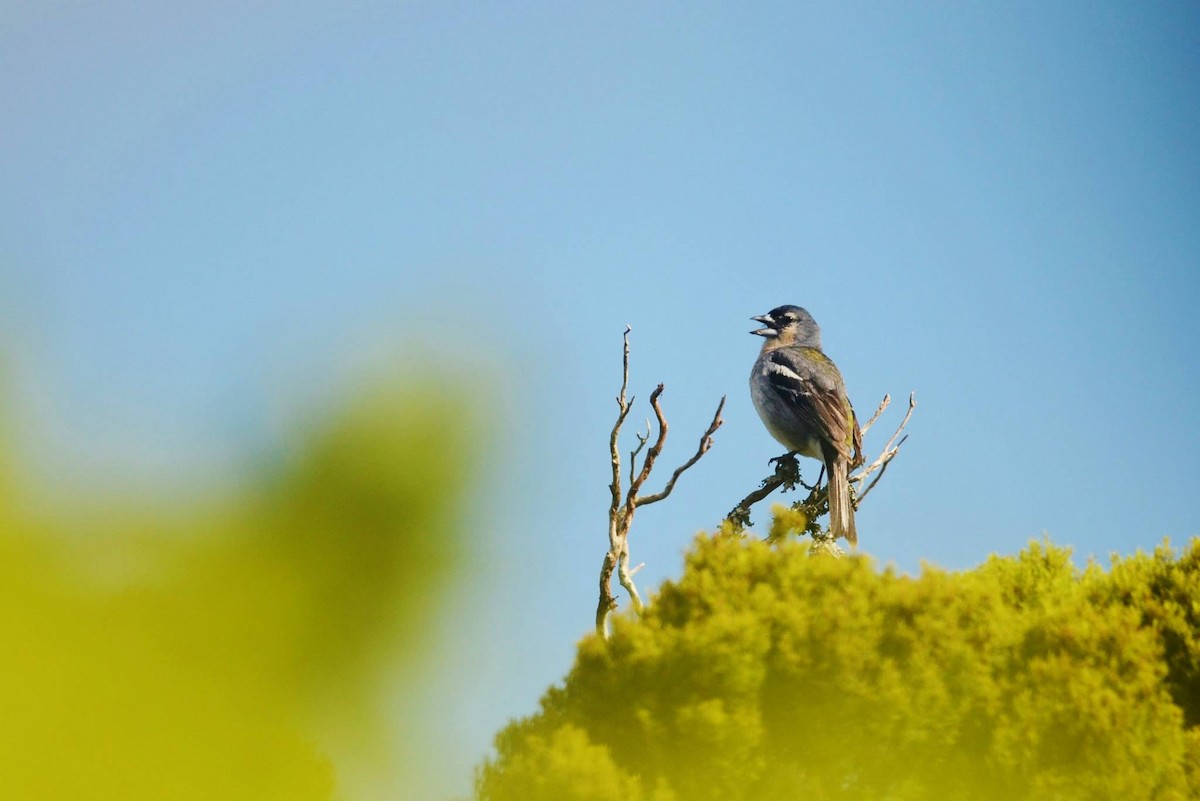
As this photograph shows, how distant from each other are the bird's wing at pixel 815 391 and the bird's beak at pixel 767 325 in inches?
27.3

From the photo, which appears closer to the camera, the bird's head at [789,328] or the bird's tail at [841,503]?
the bird's tail at [841,503]

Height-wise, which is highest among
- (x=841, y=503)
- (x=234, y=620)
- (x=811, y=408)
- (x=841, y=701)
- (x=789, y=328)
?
(x=789, y=328)

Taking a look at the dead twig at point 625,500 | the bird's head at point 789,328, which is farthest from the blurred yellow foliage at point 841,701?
the bird's head at point 789,328

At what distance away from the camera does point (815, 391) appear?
12.3 metres

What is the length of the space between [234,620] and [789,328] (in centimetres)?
1034

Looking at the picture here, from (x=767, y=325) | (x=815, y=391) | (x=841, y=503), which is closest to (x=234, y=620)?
(x=841, y=503)

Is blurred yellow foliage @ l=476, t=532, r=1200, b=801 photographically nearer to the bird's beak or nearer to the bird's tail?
the bird's tail

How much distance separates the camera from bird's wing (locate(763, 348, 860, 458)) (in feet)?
38.4

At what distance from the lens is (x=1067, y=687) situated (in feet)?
25.6

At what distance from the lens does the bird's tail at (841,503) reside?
10773mm

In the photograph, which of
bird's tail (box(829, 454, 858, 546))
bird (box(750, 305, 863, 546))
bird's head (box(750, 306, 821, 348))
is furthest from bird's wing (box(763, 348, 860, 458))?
bird's head (box(750, 306, 821, 348))

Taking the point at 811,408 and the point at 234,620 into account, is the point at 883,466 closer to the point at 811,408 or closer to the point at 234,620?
the point at 811,408

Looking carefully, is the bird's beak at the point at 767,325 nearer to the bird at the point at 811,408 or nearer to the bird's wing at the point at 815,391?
the bird at the point at 811,408

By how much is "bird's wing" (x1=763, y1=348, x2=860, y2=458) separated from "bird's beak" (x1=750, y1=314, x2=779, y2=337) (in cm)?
69
